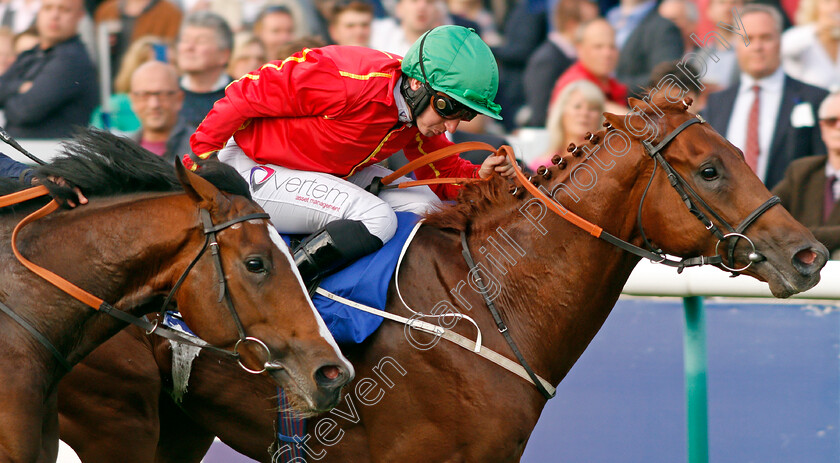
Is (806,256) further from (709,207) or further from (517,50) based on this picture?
(517,50)

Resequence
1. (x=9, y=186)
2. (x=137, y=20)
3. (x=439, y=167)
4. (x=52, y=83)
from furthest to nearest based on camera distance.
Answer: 1. (x=137, y=20)
2. (x=52, y=83)
3. (x=439, y=167)
4. (x=9, y=186)

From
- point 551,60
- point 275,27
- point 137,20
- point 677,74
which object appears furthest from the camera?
point 137,20

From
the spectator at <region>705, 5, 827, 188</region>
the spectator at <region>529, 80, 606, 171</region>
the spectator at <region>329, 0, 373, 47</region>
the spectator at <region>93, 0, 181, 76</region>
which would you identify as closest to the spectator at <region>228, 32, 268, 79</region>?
the spectator at <region>329, 0, 373, 47</region>

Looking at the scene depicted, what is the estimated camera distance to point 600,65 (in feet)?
22.7

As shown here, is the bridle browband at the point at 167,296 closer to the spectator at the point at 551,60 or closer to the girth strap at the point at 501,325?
the girth strap at the point at 501,325

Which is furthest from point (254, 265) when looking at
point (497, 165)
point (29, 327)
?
point (497, 165)

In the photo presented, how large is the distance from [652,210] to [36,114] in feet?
15.6

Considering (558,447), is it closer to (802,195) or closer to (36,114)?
(802,195)

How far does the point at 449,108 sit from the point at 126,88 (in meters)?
4.22

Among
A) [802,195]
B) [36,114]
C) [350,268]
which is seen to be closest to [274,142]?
[350,268]

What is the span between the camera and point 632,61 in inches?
279

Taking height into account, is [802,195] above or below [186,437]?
above

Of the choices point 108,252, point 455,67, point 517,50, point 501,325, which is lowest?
point 517,50

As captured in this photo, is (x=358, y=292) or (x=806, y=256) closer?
(x=806, y=256)
